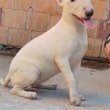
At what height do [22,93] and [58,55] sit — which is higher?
[58,55]

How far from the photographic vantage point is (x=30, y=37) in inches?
229

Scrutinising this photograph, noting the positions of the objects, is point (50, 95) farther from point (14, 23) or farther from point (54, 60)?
point (14, 23)

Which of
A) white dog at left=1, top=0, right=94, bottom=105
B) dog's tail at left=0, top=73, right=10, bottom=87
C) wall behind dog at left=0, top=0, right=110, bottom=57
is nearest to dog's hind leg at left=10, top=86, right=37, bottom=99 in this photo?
white dog at left=1, top=0, right=94, bottom=105

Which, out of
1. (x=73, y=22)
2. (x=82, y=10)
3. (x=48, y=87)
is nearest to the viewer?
(x=82, y=10)

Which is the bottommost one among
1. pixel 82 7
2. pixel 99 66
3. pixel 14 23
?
pixel 99 66

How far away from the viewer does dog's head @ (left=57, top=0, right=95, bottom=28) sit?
11.9 feet

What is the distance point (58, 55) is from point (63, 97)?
1.51 ft

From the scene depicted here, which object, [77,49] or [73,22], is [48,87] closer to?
[77,49]

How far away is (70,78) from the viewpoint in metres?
3.73

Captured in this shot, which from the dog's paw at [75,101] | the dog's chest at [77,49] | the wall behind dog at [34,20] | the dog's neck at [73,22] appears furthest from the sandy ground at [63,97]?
the wall behind dog at [34,20]

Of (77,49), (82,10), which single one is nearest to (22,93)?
(77,49)

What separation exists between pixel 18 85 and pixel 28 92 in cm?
12

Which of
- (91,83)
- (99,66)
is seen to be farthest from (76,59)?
(99,66)

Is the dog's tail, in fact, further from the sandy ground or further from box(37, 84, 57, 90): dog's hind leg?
box(37, 84, 57, 90): dog's hind leg
